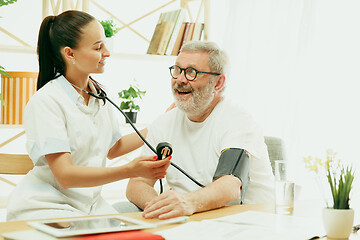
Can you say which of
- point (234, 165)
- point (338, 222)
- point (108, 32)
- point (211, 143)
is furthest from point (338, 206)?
point (108, 32)

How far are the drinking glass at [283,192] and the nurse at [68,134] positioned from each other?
330mm

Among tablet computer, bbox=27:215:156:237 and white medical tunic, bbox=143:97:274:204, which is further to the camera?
white medical tunic, bbox=143:97:274:204

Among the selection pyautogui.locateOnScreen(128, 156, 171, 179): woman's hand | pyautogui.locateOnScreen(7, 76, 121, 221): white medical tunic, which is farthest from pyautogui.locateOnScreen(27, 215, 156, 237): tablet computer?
pyautogui.locateOnScreen(7, 76, 121, 221): white medical tunic

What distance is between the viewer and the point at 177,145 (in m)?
1.95

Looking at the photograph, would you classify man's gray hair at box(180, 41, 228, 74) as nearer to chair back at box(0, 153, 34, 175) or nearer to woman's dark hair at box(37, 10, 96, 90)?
woman's dark hair at box(37, 10, 96, 90)

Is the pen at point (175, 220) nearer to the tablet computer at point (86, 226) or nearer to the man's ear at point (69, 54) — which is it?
the tablet computer at point (86, 226)

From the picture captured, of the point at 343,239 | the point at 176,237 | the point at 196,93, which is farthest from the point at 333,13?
the point at 176,237

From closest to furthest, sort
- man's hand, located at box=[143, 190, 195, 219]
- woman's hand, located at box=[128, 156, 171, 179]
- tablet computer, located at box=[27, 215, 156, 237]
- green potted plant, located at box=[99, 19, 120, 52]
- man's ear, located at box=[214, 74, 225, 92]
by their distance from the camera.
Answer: tablet computer, located at box=[27, 215, 156, 237] < man's hand, located at box=[143, 190, 195, 219] < woman's hand, located at box=[128, 156, 171, 179] < man's ear, located at box=[214, 74, 225, 92] < green potted plant, located at box=[99, 19, 120, 52]

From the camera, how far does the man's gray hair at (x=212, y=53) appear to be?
1.92 metres

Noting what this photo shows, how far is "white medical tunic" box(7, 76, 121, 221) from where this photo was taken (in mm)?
1581

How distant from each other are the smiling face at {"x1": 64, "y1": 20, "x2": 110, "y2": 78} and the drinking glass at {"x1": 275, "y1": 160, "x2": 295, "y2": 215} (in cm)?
80

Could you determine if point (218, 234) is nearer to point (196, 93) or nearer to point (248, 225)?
point (248, 225)

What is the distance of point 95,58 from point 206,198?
70 cm

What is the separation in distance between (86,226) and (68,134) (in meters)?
0.66
